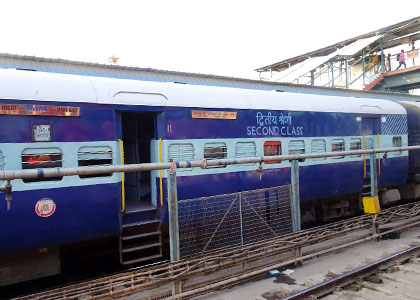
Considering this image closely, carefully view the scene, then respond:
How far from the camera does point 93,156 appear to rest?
599 cm

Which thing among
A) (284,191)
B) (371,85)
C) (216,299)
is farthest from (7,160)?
(371,85)

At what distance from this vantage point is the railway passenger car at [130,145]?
5434mm

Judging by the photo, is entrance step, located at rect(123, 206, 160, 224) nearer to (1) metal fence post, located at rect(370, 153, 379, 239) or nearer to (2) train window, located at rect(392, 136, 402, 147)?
(1) metal fence post, located at rect(370, 153, 379, 239)

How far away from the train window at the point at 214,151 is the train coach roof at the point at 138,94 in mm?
797

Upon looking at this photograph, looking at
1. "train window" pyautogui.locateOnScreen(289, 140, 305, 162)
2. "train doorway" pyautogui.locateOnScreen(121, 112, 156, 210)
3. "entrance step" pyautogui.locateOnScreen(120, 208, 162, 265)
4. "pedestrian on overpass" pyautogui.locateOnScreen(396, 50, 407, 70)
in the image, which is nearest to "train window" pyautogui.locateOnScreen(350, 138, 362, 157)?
"train window" pyautogui.locateOnScreen(289, 140, 305, 162)

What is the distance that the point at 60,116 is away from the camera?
18.7 ft

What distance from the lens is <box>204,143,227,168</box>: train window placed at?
23.9 feet

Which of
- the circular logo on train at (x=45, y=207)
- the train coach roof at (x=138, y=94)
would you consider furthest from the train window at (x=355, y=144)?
the circular logo on train at (x=45, y=207)

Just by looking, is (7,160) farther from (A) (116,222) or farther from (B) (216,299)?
(B) (216,299)

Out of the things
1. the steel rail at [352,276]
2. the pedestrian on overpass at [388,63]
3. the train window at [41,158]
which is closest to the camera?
the steel rail at [352,276]

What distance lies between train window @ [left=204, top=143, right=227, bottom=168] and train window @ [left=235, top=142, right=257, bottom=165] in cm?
34

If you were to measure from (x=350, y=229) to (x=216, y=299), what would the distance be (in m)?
2.85

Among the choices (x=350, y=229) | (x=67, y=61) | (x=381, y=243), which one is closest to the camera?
(x=350, y=229)

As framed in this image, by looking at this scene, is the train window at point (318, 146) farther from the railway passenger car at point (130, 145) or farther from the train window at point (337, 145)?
the train window at point (337, 145)
